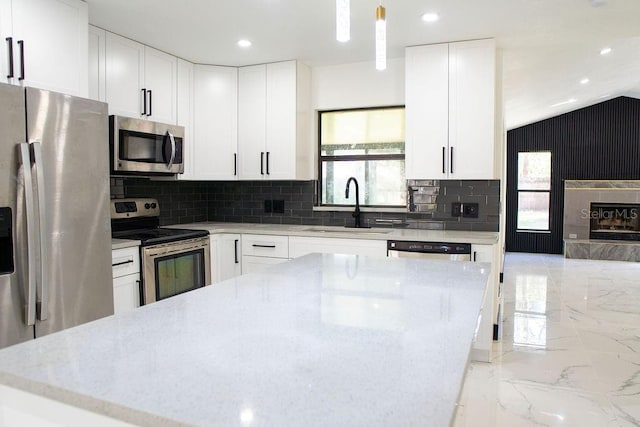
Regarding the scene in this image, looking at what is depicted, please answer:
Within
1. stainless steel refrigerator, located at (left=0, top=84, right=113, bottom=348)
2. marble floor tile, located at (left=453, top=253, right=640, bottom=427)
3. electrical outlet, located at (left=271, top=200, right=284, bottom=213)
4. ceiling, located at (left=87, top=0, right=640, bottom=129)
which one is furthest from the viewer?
electrical outlet, located at (left=271, top=200, right=284, bottom=213)

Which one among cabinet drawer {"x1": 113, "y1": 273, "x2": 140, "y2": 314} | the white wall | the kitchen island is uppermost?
the white wall

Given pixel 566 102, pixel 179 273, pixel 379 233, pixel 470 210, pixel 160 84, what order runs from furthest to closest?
pixel 566 102
pixel 470 210
pixel 160 84
pixel 379 233
pixel 179 273

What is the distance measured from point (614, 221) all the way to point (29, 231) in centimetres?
Answer: 1030

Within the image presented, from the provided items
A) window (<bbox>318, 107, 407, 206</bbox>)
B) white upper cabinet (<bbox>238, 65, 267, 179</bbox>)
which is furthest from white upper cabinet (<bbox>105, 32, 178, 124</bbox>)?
window (<bbox>318, 107, 407, 206</bbox>)

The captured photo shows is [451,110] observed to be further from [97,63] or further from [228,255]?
[97,63]

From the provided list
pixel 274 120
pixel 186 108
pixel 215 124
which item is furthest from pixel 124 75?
pixel 274 120

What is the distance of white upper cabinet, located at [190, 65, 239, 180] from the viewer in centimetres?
413

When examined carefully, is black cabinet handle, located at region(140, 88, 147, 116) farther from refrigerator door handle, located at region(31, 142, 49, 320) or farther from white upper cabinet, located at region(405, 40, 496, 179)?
white upper cabinet, located at region(405, 40, 496, 179)

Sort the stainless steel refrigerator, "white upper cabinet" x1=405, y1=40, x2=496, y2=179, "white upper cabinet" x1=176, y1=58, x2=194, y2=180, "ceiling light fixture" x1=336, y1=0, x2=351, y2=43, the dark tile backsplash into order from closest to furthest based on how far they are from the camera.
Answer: "ceiling light fixture" x1=336, y1=0, x2=351, y2=43 < the stainless steel refrigerator < "white upper cabinet" x1=405, y1=40, x2=496, y2=179 < the dark tile backsplash < "white upper cabinet" x1=176, y1=58, x2=194, y2=180

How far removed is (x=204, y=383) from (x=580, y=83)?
6.98 m

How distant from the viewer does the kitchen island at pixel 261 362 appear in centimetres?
75

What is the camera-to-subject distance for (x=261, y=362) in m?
0.94

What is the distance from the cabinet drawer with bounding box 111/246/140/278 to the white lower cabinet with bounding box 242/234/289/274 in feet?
3.45

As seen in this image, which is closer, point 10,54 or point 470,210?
point 10,54
